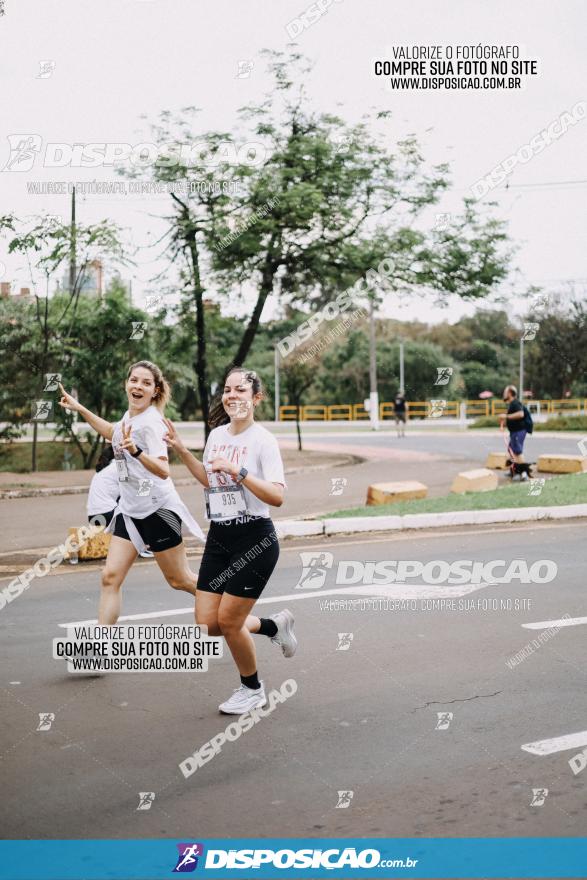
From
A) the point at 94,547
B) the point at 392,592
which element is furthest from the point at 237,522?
the point at 94,547

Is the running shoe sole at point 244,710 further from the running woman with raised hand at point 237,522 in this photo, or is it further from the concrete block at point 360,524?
the concrete block at point 360,524

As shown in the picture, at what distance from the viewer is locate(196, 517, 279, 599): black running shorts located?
16.9ft

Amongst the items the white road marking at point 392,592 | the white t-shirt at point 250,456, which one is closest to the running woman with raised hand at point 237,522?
the white t-shirt at point 250,456

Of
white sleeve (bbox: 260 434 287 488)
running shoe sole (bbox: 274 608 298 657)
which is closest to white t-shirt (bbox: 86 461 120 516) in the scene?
running shoe sole (bbox: 274 608 298 657)

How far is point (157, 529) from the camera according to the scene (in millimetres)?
6086

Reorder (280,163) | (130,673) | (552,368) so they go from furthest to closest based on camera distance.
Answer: (552,368) → (280,163) → (130,673)

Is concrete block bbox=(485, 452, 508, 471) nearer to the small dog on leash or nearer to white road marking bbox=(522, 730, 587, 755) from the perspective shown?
the small dog on leash

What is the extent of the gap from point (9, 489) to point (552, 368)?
46372 millimetres

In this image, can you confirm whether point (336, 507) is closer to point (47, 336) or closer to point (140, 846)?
point (47, 336)

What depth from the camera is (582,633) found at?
23.1 ft

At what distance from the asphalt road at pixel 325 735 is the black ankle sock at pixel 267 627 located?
0.33m

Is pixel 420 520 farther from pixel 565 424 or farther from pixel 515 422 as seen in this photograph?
pixel 565 424

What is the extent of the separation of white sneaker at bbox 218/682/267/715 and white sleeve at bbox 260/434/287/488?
1142mm

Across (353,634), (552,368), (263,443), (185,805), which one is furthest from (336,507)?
(552,368)
